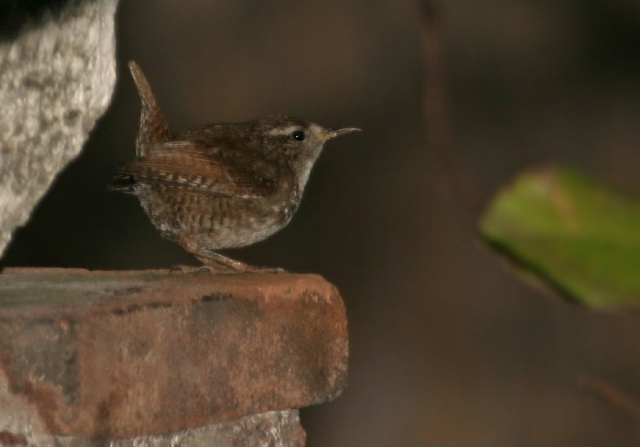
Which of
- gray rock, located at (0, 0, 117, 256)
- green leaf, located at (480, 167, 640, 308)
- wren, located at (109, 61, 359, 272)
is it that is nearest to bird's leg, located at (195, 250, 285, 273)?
wren, located at (109, 61, 359, 272)

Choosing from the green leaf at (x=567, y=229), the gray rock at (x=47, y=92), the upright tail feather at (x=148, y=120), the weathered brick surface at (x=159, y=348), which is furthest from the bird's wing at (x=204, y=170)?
the green leaf at (x=567, y=229)

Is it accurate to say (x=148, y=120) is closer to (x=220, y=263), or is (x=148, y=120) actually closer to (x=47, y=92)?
(x=220, y=263)

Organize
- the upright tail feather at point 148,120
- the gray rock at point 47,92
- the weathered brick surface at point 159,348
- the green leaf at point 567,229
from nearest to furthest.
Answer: the green leaf at point 567,229 → the gray rock at point 47,92 → the weathered brick surface at point 159,348 → the upright tail feather at point 148,120

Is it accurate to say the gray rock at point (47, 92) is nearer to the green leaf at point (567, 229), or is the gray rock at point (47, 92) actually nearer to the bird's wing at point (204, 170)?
the green leaf at point (567, 229)

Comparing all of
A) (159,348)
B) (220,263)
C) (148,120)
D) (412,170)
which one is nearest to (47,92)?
(159,348)

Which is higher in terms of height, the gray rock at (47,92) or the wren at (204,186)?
the gray rock at (47,92)

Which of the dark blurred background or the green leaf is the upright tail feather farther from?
the green leaf
